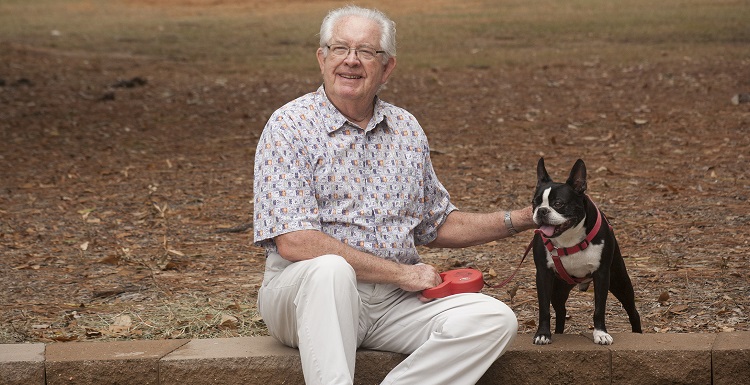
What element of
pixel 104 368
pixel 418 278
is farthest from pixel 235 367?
pixel 418 278

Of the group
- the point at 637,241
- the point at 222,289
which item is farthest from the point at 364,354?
the point at 637,241

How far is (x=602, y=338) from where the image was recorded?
13.6 feet

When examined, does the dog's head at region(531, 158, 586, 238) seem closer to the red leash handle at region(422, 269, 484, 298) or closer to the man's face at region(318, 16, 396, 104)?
the red leash handle at region(422, 269, 484, 298)

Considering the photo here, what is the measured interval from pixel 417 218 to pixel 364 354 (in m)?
0.57

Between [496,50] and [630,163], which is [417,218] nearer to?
[630,163]

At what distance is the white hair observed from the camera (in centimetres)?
425

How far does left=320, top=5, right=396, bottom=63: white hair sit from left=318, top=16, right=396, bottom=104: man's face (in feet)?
0.07

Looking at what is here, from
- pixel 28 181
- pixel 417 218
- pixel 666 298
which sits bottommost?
pixel 28 181

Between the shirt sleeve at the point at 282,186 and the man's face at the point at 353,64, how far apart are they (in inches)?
10.7

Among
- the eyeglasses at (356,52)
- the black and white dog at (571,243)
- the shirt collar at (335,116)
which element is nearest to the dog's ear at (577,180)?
the black and white dog at (571,243)

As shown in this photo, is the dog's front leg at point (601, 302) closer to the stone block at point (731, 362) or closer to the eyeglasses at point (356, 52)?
the stone block at point (731, 362)

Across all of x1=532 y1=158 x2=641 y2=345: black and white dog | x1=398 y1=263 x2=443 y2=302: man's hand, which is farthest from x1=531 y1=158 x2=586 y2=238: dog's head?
x1=398 y1=263 x2=443 y2=302: man's hand

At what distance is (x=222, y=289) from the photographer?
568 centimetres

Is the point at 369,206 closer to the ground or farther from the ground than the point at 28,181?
farther from the ground
